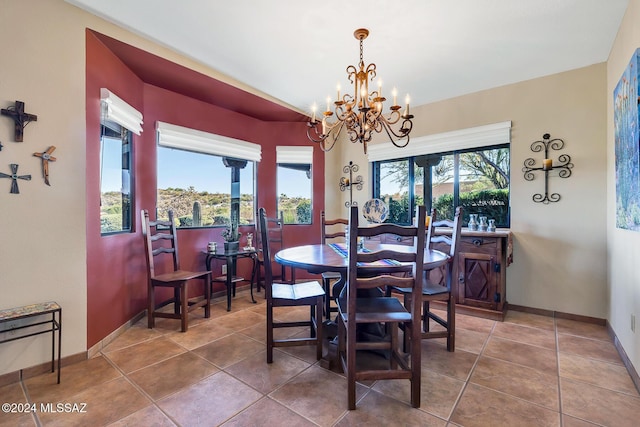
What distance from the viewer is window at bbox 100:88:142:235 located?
95.7 inches

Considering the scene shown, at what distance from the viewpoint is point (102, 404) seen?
1.65m

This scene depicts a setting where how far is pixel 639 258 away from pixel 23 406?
152 inches

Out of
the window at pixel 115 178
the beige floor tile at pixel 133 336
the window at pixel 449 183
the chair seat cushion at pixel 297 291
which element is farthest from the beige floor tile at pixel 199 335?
the window at pixel 449 183

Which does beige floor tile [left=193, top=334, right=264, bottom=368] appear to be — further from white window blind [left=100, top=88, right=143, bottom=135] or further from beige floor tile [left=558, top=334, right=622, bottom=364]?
beige floor tile [left=558, top=334, right=622, bottom=364]

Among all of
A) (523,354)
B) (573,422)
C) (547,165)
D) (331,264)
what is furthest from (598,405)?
(547,165)

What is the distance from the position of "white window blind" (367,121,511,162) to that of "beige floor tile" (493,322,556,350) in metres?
2.03

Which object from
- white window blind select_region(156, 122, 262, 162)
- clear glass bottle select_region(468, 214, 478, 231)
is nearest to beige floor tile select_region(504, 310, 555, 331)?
clear glass bottle select_region(468, 214, 478, 231)

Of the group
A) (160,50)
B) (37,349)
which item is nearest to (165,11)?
(160,50)

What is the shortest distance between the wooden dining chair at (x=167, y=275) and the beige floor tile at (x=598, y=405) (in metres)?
2.88

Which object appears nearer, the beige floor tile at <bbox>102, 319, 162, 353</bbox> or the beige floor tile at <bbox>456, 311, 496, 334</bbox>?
the beige floor tile at <bbox>102, 319, 162, 353</bbox>

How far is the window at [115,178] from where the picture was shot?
2504mm

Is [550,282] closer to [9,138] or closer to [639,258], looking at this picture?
[639,258]

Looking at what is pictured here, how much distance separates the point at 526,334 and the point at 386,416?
1875mm

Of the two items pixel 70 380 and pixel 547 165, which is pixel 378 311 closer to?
pixel 70 380
